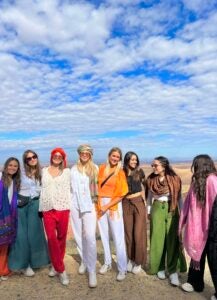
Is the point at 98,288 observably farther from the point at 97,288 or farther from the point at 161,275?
the point at 161,275

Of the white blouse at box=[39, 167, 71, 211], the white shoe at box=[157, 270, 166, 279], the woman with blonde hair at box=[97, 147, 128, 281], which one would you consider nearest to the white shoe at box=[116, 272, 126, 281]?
the woman with blonde hair at box=[97, 147, 128, 281]

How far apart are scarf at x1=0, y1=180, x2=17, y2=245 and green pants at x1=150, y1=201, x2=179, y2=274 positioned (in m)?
2.26

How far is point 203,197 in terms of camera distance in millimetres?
5199

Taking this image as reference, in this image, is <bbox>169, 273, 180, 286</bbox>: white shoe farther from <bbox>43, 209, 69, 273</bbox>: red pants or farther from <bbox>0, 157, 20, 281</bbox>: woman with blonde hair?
<bbox>0, 157, 20, 281</bbox>: woman with blonde hair

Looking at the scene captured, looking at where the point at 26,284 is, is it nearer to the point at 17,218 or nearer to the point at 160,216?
the point at 17,218

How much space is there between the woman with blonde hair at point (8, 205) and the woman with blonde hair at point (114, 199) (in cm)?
136

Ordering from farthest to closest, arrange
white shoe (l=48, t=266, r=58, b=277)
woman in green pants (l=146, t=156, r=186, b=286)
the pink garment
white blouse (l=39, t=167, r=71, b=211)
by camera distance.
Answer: white shoe (l=48, t=266, r=58, b=277) → woman in green pants (l=146, t=156, r=186, b=286) → white blouse (l=39, t=167, r=71, b=211) → the pink garment

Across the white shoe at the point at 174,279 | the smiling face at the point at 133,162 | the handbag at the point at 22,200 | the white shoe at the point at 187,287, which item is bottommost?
the white shoe at the point at 187,287

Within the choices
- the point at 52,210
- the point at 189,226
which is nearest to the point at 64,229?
the point at 52,210

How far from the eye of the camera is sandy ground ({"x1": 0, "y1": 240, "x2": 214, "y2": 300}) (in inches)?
219

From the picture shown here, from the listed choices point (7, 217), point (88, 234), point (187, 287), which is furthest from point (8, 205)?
point (187, 287)

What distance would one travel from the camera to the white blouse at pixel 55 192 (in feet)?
19.4

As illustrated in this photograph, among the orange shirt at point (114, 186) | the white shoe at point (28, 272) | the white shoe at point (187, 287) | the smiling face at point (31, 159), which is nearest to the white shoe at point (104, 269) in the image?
the white shoe at point (28, 272)

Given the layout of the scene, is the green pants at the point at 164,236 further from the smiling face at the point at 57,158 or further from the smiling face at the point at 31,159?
the smiling face at the point at 31,159
